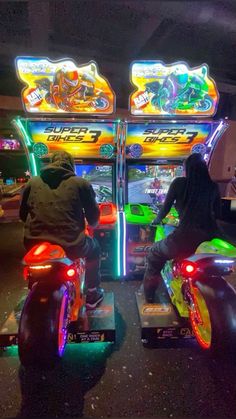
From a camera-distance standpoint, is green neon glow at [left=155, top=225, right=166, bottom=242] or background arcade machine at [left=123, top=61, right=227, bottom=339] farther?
background arcade machine at [left=123, top=61, right=227, bottom=339]

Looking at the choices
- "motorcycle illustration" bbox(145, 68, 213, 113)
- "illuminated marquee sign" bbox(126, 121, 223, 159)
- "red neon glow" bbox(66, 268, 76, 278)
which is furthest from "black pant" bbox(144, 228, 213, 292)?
"motorcycle illustration" bbox(145, 68, 213, 113)

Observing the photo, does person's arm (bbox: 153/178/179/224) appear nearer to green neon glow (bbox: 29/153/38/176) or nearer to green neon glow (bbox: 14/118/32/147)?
green neon glow (bbox: 29/153/38/176)

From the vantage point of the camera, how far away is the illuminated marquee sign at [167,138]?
405 cm

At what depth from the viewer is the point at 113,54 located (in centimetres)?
834

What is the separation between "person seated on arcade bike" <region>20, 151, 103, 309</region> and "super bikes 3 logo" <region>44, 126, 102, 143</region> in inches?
56.8

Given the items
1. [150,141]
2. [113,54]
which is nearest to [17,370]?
[150,141]

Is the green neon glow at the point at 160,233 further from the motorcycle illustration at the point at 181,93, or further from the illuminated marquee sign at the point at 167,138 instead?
the motorcycle illustration at the point at 181,93

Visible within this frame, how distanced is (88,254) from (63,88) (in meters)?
2.41

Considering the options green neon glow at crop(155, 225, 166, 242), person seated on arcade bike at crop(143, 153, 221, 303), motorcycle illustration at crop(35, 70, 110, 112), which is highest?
motorcycle illustration at crop(35, 70, 110, 112)

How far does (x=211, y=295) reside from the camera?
7.36 ft

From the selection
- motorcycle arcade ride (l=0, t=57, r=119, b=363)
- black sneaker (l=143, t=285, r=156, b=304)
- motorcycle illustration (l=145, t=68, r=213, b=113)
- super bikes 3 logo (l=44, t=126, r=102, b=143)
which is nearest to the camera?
black sneaker (l=143, t=285, r=156, b=304)

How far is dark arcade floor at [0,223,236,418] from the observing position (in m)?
2.04

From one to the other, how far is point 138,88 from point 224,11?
365 centimetres

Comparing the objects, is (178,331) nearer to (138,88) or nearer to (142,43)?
(138,88)
